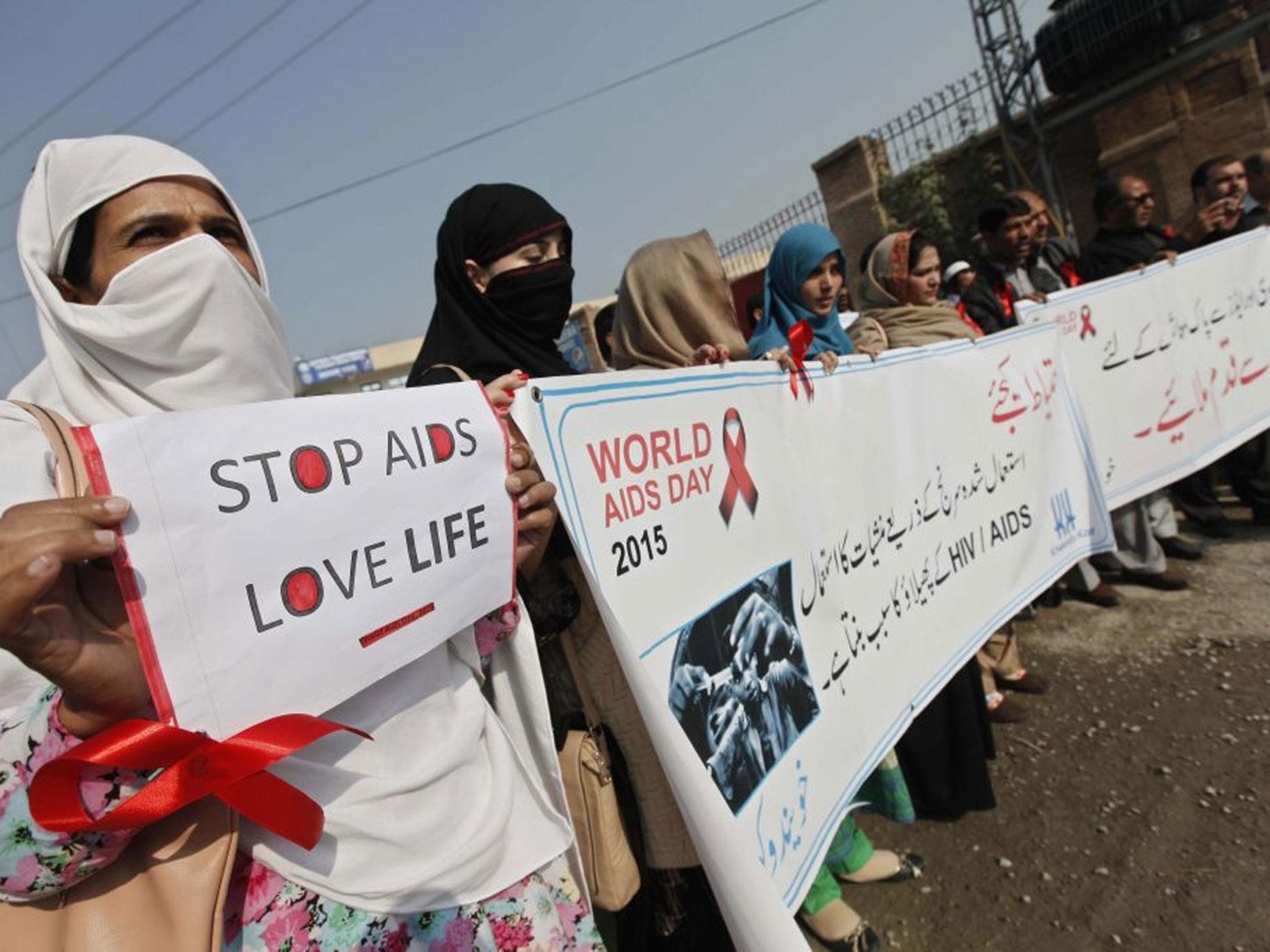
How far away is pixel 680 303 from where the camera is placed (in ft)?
7.10

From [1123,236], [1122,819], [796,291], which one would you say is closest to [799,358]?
[796,291]

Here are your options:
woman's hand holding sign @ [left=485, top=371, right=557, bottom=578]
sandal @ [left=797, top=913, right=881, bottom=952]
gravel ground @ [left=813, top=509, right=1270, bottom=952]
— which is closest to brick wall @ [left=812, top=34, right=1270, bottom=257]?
gravel ground @ [left=813, top=509, right=1270, bottom=952]

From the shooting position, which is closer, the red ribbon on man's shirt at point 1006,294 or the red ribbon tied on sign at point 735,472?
the red ribbon tied on sign at point 735,472

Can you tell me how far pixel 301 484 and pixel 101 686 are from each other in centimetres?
25

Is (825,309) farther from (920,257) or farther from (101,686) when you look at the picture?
(101,686)

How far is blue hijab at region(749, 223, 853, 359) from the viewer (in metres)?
2.52

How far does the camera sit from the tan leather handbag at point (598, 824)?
3.84 ft

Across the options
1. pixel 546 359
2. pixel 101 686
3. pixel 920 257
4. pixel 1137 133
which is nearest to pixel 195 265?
pixel 101 686

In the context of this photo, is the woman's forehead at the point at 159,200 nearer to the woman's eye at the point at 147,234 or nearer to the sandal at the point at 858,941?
the woman's eye at the point at 147,234

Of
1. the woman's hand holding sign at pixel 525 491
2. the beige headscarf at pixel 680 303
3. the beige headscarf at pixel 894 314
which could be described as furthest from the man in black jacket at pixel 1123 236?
the woman's hand holding sign at pixel 525 491

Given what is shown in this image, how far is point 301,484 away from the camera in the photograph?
757 millimetres

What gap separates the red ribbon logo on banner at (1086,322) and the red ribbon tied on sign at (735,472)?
242cm

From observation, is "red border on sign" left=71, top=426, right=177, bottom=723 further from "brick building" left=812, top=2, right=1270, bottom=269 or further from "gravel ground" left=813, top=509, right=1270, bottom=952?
"brick building" left=812, top=2, right=1270, bottom=269

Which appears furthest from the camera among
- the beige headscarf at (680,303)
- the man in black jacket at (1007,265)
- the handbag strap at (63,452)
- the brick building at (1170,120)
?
the brick building at (1170,120)
